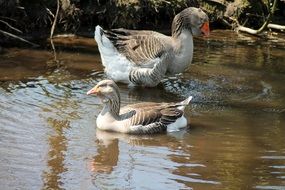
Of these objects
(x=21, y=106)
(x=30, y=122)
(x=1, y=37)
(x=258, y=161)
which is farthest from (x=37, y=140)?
(x=1, y=37)

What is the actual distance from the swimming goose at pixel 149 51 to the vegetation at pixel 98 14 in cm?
360

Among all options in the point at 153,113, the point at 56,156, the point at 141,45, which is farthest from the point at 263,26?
the point at 56,156

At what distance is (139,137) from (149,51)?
115 inches

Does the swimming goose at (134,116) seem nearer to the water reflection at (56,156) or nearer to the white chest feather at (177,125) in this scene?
the white chest feather at (177,125)

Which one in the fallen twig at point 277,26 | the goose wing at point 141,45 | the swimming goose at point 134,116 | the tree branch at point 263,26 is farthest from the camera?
the fallen twig at point 277,26

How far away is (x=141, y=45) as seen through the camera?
38.3ft

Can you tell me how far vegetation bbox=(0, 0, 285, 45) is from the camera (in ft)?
51.6

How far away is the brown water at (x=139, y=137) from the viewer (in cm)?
731

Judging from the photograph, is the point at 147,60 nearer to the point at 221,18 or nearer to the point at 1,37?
the point at 1,37

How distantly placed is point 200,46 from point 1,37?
4660 mm

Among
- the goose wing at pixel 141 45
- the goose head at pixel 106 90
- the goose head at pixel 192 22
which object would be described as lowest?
the goose head at pixel 106 90

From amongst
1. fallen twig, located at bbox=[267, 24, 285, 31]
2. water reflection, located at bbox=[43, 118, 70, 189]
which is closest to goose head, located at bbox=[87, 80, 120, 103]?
water reflection, located at bbox=[43, 118, 70, 189]

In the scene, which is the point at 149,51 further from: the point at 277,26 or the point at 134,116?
the point at 277,26

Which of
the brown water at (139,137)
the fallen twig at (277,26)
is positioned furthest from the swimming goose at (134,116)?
the fallen twig at (277,26)
